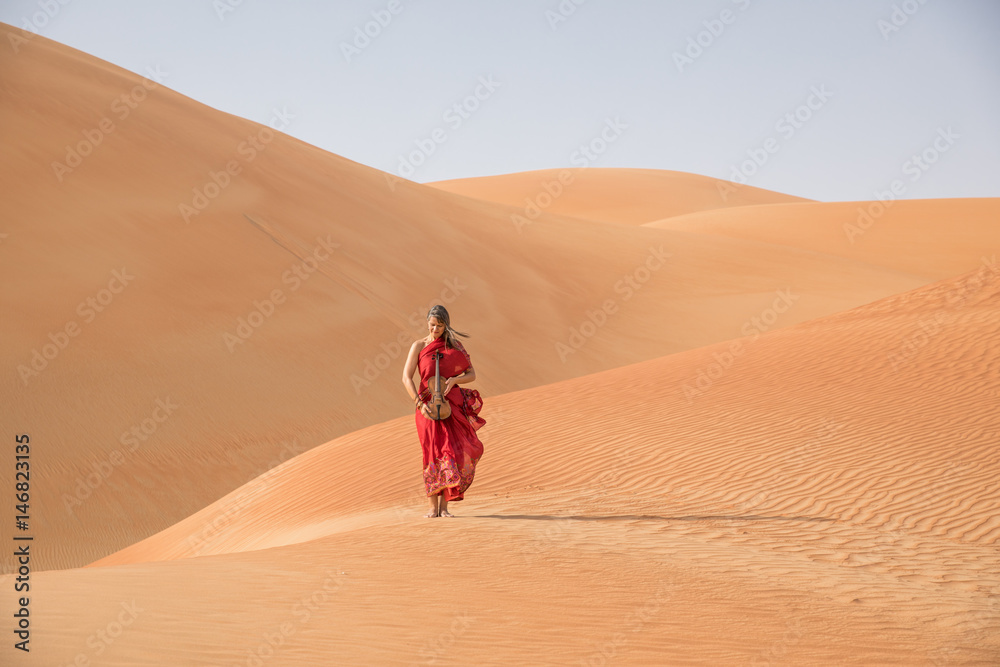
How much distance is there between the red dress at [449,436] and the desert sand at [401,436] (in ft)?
1.27

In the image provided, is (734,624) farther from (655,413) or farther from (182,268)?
(182,268)

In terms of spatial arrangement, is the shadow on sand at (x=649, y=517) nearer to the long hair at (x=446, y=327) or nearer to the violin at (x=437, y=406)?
the violin at (x=437, y=406)

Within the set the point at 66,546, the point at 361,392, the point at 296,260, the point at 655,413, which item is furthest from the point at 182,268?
the point at 655,413

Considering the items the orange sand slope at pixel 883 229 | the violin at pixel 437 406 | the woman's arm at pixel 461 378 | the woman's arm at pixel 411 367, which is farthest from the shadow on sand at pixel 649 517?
the orange sand slope at pixel 883 229

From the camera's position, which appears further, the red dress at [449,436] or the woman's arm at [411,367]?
the red dress at [449,436]

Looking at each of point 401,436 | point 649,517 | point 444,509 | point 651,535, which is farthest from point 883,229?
point 444,509

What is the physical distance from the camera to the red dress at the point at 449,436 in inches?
301

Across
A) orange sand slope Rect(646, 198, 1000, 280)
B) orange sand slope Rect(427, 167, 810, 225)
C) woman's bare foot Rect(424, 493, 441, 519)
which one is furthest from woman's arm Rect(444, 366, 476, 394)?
orange sand slope Rect(427, 167, 810, 225)

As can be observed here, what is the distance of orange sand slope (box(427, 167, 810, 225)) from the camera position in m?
81.3

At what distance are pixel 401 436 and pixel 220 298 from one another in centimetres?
838

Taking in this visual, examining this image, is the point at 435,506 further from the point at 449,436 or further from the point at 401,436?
the point at 401,436

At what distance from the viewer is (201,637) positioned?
431 centimetres

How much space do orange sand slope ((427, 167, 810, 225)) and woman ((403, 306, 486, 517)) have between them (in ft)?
231

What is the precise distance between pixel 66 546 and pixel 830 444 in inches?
391
